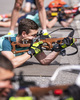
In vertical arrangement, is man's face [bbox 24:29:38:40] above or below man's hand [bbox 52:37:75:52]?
above

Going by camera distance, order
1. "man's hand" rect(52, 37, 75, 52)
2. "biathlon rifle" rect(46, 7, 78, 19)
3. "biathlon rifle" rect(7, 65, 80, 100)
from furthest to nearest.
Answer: "biathlon rifle" rect(46, 7, 78, 19)
"man's hand" rect(52, 37, 75, 52)
"biathlon rifle" rect(7, 65, 80, 100)

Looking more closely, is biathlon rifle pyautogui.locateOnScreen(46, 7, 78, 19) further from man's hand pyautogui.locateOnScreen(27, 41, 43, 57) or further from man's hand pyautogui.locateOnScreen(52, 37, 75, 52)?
man's hand pyautogui.locateOnScreen(27, 41, 43, 57)

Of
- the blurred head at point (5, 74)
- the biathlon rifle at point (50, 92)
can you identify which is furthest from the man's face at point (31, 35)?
the biathlon rifle at point (50, 92)

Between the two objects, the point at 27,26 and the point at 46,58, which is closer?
the point at 27,26

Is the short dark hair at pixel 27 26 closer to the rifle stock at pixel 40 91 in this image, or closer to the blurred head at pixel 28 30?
the blurred head at pixel 28 30

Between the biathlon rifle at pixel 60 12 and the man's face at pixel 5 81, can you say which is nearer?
the man's face at pixel 5 81

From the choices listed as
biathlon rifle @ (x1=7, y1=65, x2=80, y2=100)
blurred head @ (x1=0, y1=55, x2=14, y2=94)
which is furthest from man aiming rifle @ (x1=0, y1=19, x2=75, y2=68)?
biathlon rifle @ (x1=7, y1=65, x2=80, y2=100)

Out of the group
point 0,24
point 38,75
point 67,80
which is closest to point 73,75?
point 67,80

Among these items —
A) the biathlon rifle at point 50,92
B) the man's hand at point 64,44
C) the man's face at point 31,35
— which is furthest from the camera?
the man's face at point 31,35

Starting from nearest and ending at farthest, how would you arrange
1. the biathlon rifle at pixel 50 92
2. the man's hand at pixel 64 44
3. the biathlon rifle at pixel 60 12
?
the biathlon rifle at pixel 50 92, the man's hand at pixel 64 44, the biathlon rifle at pixel 60 12

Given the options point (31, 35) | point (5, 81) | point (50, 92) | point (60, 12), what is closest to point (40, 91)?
point (50, 92)

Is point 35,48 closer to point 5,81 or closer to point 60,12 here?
point 5,81

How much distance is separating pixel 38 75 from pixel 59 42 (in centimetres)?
66

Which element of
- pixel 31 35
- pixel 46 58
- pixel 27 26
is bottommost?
pixel 46 58
